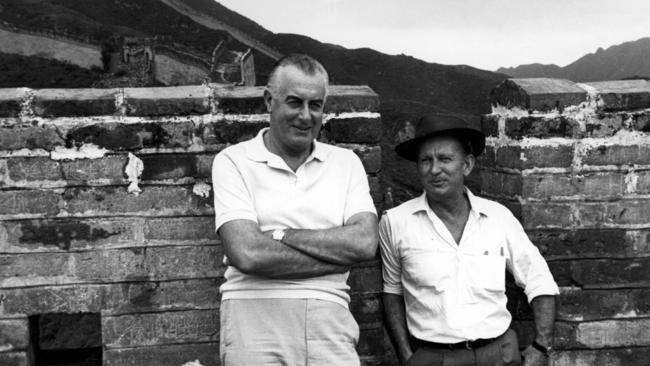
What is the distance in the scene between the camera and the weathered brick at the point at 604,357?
3.58 m

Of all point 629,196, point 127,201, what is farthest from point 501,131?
point 127,201

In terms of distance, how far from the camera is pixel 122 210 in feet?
11.0

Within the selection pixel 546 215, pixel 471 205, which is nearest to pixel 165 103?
pixel 471 205

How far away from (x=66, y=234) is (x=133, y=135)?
585 mm

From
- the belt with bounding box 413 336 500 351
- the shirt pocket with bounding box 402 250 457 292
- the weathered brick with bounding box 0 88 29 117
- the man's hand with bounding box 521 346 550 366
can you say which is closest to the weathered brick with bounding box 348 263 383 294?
the shirt pocket with bounding box 402 250 457 292

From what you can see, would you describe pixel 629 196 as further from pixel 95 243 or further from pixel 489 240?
pixel 95 243

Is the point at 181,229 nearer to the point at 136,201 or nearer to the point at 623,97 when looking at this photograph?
the point at 136,201

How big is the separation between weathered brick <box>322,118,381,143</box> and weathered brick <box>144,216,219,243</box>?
744mm

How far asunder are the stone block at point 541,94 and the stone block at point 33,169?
2.34 m

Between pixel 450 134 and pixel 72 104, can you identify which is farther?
pixel 72 104

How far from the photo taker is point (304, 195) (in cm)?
284

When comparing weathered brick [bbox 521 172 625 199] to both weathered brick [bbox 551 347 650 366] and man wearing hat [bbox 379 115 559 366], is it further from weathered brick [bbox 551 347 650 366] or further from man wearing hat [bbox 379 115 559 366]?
weathered brick [bbox 551 347 650 366]

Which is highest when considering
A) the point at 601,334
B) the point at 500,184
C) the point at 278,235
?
the point at 500,184

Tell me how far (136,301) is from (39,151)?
870 millimetres
